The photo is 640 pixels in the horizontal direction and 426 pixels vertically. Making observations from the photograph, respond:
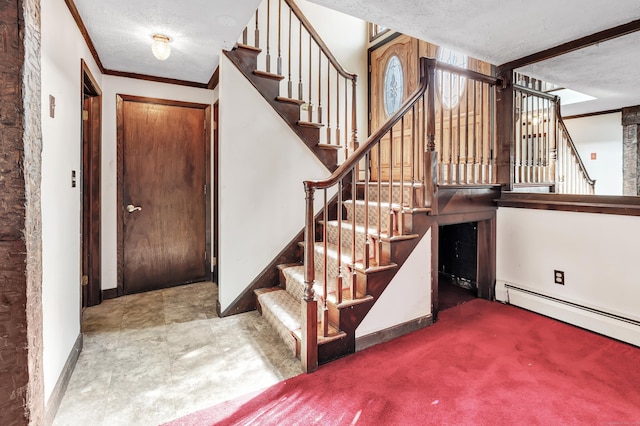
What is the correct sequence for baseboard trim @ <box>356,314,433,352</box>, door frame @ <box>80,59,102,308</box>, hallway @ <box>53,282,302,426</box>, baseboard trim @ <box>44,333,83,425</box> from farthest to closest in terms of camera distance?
1. door frame @ <box>80,59,102,308</box>
2. baseboard trim @ <box>356,314,433,352</box>
3. hallway @ <box>53,282,302,426</box>
4. baseboard trim @ <box>44,333,83,425</box>

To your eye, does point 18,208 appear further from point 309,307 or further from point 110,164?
point 110,164

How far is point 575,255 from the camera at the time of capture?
2672 mm

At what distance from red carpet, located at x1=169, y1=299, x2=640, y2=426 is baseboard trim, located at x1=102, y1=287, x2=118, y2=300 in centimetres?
231

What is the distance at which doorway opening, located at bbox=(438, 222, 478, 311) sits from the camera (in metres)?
3.41

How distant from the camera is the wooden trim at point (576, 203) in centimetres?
236

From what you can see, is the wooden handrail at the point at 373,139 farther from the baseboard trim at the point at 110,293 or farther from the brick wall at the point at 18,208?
the baseboard trim at the point at 110,293

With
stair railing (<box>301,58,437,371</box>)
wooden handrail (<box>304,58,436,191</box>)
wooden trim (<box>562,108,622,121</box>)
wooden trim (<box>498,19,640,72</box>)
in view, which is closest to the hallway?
stair railing (<box>301,58,437,371</box>)

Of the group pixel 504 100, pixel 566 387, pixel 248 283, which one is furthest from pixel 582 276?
pixel 248 283

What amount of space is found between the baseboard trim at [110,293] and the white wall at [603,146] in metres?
7.25

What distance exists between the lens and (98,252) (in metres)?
3.23

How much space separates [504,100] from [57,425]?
4.02 m

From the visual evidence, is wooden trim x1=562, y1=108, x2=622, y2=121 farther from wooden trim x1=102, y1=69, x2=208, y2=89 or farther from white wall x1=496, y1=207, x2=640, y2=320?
wooden trim x1=102, y1=69, x2=208, y2=89

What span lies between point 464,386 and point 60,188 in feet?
8.60

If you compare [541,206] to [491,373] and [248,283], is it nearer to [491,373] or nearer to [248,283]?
[491,373]
